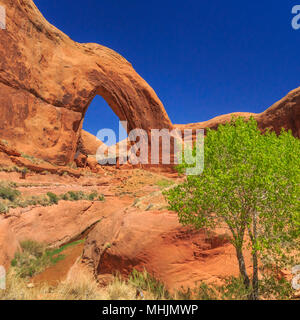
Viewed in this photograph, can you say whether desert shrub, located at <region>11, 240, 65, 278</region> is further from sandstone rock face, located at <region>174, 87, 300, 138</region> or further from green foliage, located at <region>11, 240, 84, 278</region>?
sandstone rock face, located at <region>174, 87, 300, 138</region>

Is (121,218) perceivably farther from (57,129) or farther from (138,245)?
(57,129)

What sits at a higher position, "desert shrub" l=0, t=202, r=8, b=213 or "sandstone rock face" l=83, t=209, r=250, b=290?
"desert shrub" l=0, t=202, r=8, b=213

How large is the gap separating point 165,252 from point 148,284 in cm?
124

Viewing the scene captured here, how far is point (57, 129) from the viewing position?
2472 cm

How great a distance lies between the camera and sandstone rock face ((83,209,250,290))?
20.9ft

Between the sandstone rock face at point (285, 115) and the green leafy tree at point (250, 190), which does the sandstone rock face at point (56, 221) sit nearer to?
the green leafy tree at point (250, 190)

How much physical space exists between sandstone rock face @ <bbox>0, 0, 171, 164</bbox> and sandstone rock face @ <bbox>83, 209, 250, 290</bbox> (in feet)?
58.0

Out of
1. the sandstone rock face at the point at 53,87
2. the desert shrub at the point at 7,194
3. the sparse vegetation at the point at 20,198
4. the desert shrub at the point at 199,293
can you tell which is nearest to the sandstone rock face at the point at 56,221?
the sparse vegetation at the point at 20,198

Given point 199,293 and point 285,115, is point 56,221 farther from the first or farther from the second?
point 285,115

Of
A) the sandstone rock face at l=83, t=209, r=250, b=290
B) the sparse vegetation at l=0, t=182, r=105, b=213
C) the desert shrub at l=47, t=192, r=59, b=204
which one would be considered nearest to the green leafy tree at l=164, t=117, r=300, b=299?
the sandstone rock face at l=83, t=209, r=250, b=290
